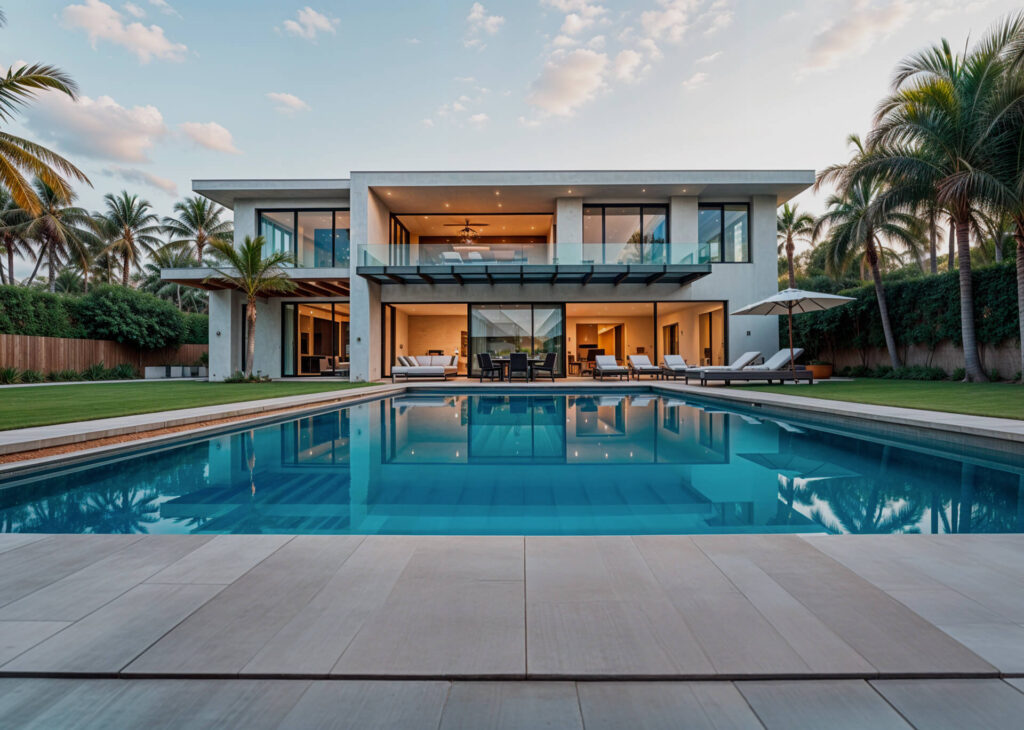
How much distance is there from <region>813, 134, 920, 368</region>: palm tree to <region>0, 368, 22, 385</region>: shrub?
2367 centimetres

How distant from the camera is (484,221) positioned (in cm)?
1825

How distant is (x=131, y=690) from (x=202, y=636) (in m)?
0.26

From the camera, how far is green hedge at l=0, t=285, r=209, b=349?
51.6ft

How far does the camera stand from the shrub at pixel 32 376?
15266mm

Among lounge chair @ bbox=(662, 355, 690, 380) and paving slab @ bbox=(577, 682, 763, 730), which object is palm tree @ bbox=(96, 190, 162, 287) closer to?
lounge chair @ bbox=(662, 355, 690, 380)

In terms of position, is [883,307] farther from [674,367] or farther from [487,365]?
[487,365]

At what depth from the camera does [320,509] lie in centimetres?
341

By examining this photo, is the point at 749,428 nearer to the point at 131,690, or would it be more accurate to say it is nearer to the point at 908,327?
the point at 131,690

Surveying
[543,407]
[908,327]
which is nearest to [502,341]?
[543,407]

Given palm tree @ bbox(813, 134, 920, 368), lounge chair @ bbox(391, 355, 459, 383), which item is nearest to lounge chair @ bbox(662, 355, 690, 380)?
palm tree @ bbox(813, 134, 920, 368)

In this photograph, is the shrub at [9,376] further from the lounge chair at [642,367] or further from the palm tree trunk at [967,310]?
the palm tree trunk at [967,310]

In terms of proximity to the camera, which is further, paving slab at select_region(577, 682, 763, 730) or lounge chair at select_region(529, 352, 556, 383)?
lounge chair at select_region(529, 352, 556, 383)

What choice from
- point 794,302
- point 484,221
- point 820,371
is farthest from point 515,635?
point 484,221

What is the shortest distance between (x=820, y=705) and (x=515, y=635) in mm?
835
